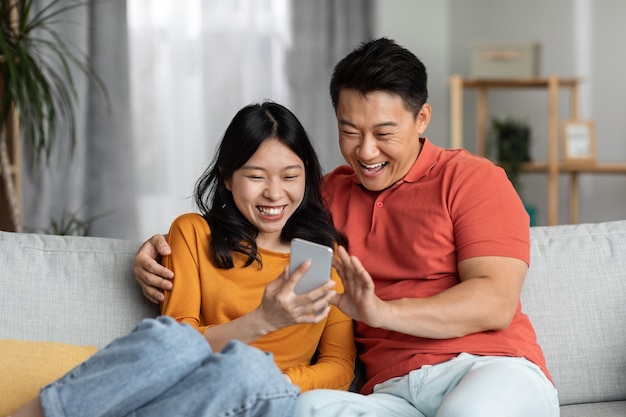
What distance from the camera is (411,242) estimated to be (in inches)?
73.2

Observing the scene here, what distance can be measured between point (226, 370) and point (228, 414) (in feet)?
0.25

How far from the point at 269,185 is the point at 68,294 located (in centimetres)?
51

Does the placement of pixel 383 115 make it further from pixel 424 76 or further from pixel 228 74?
pixel 228 74

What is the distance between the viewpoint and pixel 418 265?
1842mm

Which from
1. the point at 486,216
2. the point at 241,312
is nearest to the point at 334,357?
the point at 241,312

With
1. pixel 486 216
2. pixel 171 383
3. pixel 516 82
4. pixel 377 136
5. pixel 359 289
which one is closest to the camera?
pixel 171 383

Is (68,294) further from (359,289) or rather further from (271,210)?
(359,289)

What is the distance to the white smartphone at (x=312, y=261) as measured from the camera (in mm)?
1515

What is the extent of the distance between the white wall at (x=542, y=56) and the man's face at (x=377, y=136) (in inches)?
134

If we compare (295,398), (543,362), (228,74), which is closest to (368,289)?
(295,398)

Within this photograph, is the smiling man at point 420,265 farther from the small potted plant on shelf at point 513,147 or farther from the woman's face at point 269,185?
the small potted plant on shelf at point 513,147

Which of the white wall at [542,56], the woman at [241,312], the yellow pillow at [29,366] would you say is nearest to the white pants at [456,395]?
the woman at [241,312]

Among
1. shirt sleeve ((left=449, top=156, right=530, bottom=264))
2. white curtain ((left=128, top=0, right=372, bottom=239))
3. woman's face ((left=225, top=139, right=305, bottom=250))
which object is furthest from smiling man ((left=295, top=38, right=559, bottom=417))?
white curtain ((left=128, top=0, right=372, bottom=239))

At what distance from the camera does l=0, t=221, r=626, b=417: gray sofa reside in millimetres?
1912
